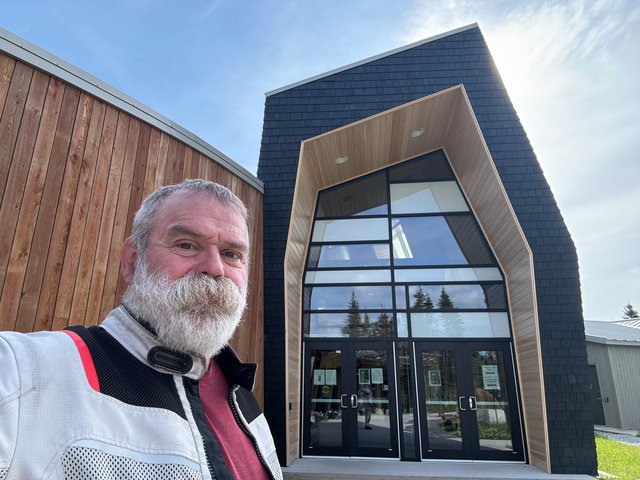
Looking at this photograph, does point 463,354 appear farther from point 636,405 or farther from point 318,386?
point 636,405

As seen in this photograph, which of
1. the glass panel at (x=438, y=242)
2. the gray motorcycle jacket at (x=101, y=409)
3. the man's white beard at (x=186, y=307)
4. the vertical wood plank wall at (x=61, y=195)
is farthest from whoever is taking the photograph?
the glass panel at (x=438, y=242)

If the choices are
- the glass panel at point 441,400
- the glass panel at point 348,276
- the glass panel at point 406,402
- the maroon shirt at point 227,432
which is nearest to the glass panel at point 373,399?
the glass panel at point 406,402

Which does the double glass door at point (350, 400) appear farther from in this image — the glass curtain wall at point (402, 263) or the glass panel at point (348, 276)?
the glass panel at point (348, 276)

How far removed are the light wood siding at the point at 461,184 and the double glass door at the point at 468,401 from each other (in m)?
0.29

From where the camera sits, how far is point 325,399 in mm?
7539

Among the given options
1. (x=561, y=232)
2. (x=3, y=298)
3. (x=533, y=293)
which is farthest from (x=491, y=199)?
(x=3, y=298)

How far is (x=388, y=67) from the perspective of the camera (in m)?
7.75

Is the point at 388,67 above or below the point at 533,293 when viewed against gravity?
above

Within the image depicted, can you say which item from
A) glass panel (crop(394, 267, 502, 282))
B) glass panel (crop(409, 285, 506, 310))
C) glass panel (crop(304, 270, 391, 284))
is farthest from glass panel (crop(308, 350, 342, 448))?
glass panel (crop(394, 267, 502, 282))

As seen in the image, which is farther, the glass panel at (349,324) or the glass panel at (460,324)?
the glass panel at (349,324)

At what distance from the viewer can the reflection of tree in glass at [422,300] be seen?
8.00m

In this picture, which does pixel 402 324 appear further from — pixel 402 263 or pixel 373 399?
pixel 373 399

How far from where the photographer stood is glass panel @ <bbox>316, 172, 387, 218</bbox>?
344 inches

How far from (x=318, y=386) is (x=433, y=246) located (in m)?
3.82
